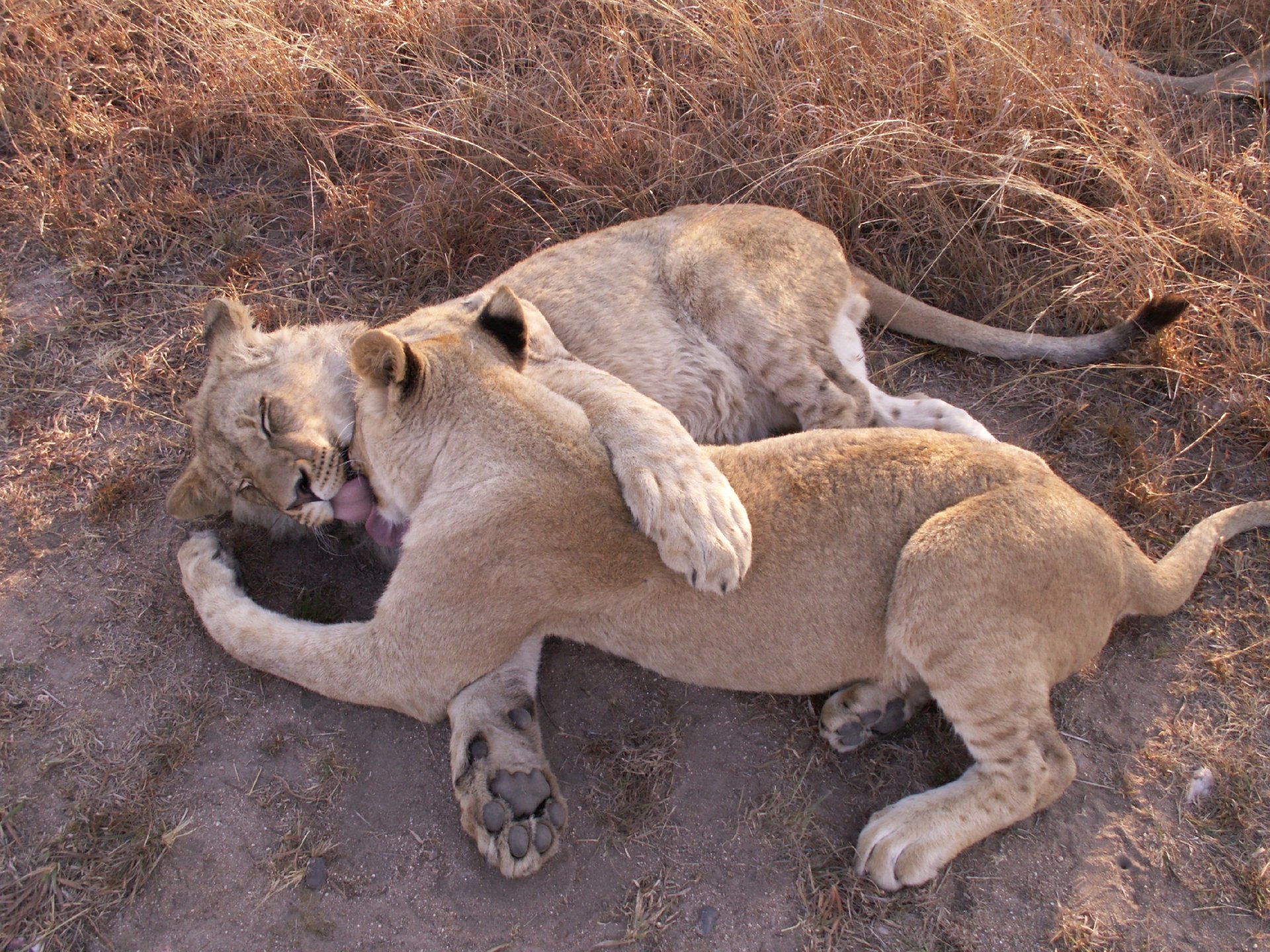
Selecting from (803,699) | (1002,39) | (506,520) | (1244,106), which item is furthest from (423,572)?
(1244,106)

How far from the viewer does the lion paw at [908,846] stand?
10.2ft

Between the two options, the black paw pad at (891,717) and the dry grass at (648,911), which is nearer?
the dry grass at (648,911)

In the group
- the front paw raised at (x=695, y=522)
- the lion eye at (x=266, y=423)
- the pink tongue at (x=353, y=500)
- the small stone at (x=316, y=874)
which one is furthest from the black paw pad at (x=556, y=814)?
the lion eye at (x=266, y=423)

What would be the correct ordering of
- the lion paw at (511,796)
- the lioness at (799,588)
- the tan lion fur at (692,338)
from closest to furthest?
the lioness at (799,588)
the lion paw at (511,796)
the tan lion fur at (692,338)

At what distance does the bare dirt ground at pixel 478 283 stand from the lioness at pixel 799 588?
0.95 ft

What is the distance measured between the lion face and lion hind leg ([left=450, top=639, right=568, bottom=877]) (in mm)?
954

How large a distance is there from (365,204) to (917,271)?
3006 mm

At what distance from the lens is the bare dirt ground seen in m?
3.21

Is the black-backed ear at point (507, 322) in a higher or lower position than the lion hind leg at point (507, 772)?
higher

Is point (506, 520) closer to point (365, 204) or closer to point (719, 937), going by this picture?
point (719, 937)

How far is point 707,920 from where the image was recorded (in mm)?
3148

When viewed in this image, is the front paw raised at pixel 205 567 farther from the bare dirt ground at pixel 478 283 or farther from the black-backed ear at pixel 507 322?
the black-backed ear at pixel 507 322

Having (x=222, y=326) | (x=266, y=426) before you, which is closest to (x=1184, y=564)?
(x=266, y=426)

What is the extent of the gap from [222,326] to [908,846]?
11.2ft
